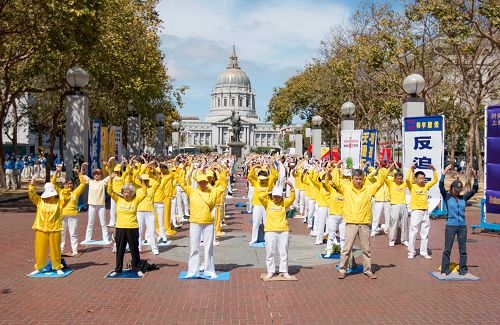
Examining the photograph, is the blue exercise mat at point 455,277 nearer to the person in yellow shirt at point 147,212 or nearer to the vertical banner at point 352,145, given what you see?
the person in yellow shirt at point 147,212

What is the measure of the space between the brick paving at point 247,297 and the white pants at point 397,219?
62.1 inches

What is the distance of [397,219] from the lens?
1232 cm

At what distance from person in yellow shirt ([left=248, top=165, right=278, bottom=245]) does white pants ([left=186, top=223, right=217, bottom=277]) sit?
→ 177 centimetres

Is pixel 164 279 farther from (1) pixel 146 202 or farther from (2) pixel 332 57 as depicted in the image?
(2) pixel 332 57

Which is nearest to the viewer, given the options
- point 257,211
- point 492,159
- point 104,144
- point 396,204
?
point 257,211

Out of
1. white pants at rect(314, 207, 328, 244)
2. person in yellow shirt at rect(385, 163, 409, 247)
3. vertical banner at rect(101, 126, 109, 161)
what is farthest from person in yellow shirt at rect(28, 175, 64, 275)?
vertical banner at rect(101, 126, 109, 161)

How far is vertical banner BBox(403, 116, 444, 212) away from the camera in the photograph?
1608 cm

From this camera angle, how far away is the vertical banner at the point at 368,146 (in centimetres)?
1997

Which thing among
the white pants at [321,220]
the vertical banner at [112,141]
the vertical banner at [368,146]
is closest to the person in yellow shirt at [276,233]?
the white pants at [321,220]

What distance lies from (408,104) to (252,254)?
8.34 m

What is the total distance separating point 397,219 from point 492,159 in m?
3.64

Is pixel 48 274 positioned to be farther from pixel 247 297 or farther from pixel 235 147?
pixel 235 147

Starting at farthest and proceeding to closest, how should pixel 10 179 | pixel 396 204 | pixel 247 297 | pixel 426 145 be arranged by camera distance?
1. pixel 10 179
2. pixel 426 145
3. pixel 396 204
4. pixel 247 297

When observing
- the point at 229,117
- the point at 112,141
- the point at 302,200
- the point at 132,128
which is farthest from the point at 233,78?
the point at 302,200
